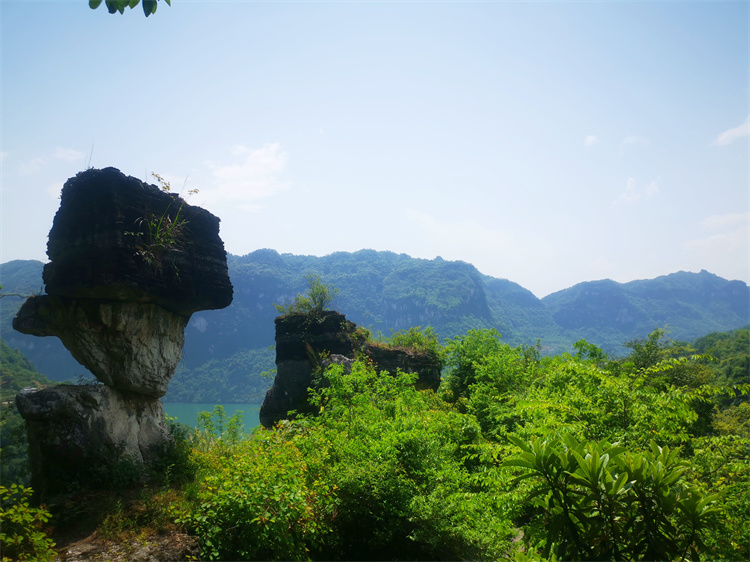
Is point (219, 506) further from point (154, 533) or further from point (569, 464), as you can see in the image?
point (569, 464)

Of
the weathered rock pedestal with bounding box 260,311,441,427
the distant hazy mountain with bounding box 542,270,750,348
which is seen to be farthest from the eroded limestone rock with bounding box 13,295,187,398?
the distant hazy mountain with bounding box 542,270,750,348

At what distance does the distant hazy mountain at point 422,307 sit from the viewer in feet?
290

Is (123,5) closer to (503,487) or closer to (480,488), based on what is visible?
(503,487)

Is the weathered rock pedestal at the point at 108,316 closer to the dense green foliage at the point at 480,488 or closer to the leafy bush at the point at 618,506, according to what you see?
the dense green foliage at the point at 480,488

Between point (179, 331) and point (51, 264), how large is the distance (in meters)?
2.75

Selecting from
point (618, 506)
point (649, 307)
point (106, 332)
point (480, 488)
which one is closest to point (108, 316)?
point (106, 332)

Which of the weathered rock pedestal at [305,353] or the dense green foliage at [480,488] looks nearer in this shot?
the dense green foliage at [480,488]

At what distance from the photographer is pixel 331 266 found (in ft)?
420

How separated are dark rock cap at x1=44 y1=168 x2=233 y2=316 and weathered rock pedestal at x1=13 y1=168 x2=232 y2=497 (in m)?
0.02

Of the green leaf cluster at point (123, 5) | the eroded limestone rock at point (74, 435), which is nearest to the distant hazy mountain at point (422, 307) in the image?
the eroded limestone rock at point (74, 435)

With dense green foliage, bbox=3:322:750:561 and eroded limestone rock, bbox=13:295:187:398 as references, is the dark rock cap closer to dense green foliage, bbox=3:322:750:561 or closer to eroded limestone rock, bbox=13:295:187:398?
eroded limestone rock, bbox=13:295:187:398

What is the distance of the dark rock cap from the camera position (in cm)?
745

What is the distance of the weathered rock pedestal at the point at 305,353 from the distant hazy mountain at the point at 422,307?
163ft

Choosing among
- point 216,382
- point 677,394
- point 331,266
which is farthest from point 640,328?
point 677,394
